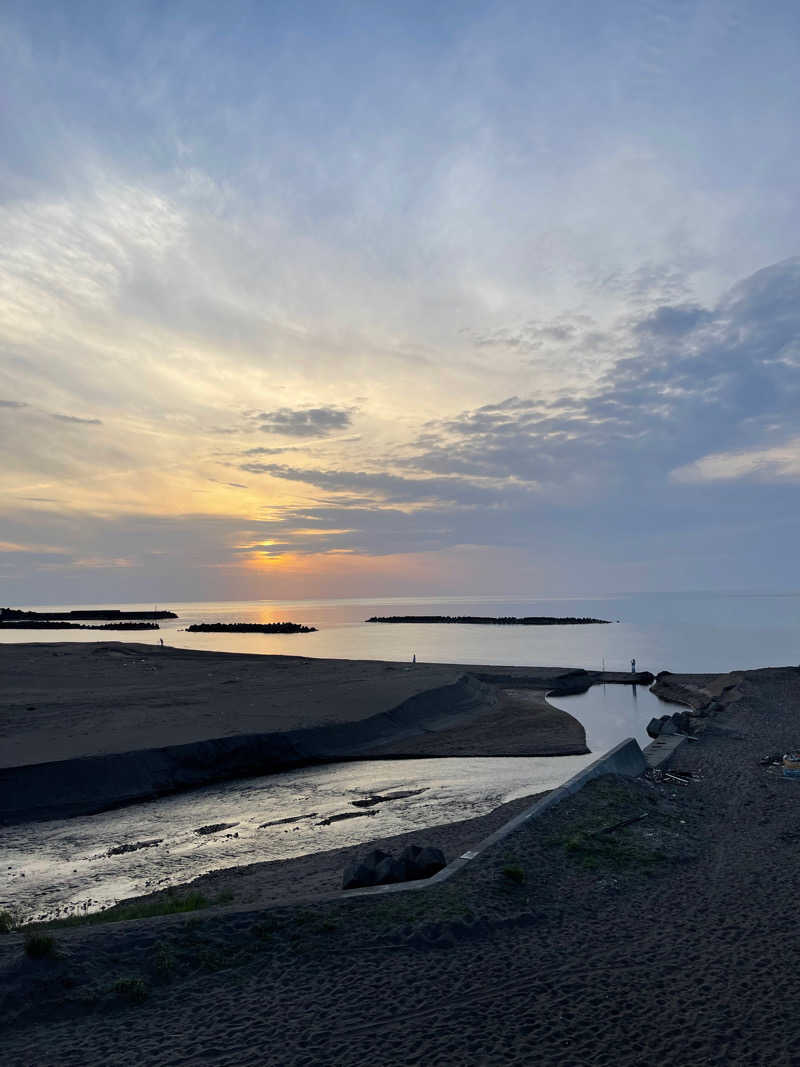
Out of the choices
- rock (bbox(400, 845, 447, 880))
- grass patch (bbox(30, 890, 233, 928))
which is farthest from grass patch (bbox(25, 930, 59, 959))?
rock (bbox(400, 845, 447, 880))

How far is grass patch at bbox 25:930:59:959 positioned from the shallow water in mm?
5172

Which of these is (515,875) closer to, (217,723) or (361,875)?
(361,875)

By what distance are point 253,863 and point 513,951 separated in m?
8.14

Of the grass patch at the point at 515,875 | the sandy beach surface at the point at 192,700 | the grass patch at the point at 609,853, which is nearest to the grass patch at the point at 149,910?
the grass patch at the point at 515,875

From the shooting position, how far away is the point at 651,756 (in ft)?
77.9

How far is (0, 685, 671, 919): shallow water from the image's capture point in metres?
14.6

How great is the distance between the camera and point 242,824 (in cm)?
1944

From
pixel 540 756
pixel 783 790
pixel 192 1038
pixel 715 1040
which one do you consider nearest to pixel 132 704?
pixel 540 756

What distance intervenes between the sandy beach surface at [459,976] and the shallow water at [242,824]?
4.04 meters

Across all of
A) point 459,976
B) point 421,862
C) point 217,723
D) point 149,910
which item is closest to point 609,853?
point 421,862

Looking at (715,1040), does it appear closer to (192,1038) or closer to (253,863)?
(192,1038)

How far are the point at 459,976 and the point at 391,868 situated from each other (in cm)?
321

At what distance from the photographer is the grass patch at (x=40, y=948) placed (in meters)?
7.96

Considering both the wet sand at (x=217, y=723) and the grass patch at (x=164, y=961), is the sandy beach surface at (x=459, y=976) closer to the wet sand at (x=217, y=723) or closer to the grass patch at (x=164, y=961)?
Answer: the grass patch at (x=164, y=961)
